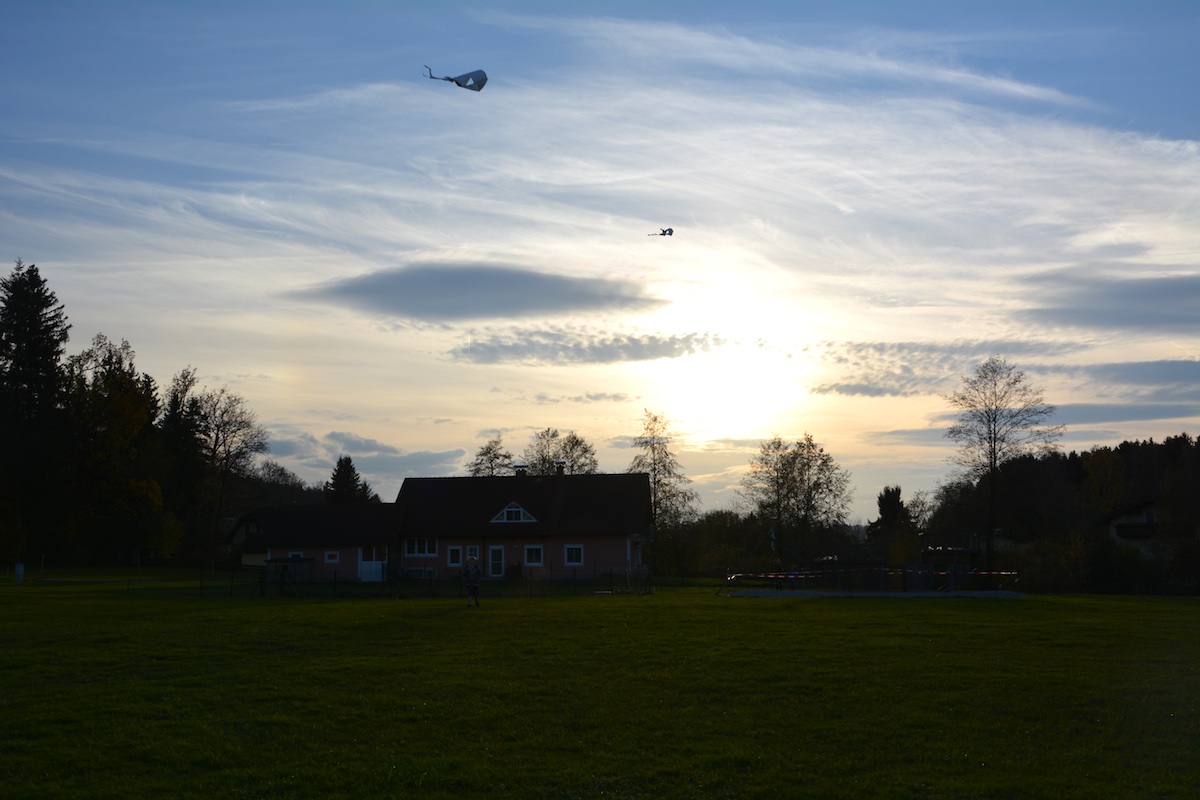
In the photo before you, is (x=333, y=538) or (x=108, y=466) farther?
(x=108, y=466)

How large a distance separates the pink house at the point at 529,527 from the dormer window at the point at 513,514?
6 cm

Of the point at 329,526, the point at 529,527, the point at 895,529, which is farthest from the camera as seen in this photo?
the point at 895,529

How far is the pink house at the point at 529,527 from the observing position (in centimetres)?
6062

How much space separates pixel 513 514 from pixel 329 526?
437 inches

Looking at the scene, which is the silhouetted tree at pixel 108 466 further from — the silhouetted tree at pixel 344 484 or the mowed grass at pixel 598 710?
the mowed grass at pixel 598 710

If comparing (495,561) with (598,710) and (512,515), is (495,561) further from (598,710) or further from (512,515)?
(598,710)

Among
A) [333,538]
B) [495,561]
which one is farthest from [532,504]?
[333,538]

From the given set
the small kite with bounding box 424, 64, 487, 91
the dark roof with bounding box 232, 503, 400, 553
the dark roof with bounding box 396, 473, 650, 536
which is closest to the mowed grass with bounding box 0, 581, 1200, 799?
the small kite with bounding box 424, 64, 487, 91

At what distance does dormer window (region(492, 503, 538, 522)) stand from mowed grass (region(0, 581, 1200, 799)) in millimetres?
34038

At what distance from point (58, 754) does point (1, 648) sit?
10.2 meters

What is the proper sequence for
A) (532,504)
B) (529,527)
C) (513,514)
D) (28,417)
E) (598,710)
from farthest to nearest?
(28,417), (532,504), (513,514), (529,527), (598,710)

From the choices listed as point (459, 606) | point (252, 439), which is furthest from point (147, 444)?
point (459, 606)

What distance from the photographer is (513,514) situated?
62188 millimetres

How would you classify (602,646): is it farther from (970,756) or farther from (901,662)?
(970,756)
